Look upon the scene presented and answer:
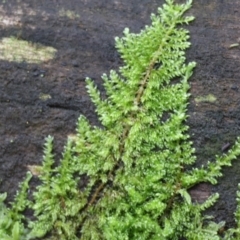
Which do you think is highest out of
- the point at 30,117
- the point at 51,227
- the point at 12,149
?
the point at 30,117

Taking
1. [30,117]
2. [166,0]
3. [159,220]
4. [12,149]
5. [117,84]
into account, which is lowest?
[159,220]

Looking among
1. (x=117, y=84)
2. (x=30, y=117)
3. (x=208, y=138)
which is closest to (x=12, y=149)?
(x=30, y=117)

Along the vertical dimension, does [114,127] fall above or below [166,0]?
below

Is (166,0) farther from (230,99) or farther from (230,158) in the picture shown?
(230,158)

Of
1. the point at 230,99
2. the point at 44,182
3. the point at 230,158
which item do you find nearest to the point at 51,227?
the point at 44,182

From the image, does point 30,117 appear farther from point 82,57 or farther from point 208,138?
point 208,138

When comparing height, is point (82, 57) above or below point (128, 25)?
below
